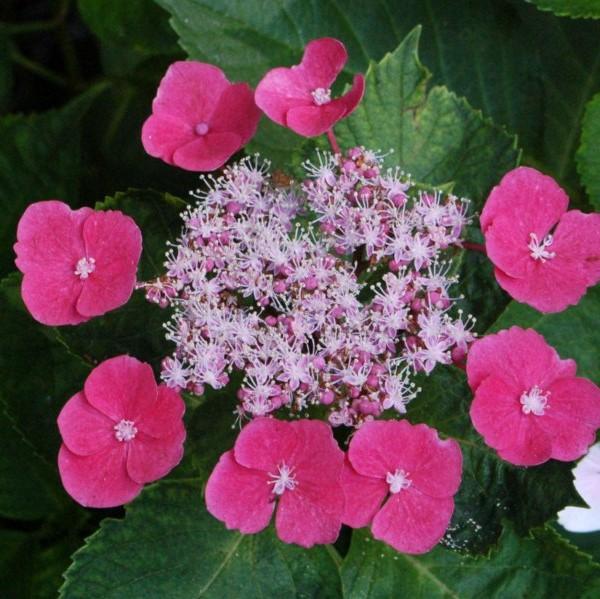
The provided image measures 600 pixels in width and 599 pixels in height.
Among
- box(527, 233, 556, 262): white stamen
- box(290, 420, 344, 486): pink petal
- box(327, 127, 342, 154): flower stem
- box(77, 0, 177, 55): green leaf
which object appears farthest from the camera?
box(77, 0, 177, 55): green leaf

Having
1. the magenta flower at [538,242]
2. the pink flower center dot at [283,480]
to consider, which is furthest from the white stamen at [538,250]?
the pink flower center dot at [283,480]

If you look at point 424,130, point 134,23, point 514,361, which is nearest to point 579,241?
point 514,361

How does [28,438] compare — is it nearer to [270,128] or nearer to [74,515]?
[74,515]

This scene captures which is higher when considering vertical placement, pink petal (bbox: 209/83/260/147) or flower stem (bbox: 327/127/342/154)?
pink petal (bbox: 209/83/260/147)

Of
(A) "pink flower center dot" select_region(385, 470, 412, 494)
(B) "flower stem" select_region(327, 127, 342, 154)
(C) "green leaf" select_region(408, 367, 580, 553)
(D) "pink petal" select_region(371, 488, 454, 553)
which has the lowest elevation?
(C) "green leaf" select_region(408, 367, 580, 553)

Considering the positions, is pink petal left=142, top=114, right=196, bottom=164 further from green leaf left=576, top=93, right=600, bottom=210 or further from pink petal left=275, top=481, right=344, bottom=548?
green leaf left=576, top=93, right=600, bottom=210

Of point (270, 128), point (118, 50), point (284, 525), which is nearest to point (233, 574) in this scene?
point (284, 525)

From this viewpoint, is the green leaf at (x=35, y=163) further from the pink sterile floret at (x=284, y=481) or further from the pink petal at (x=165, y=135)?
the pink sterile floret at (x=284, y=481)

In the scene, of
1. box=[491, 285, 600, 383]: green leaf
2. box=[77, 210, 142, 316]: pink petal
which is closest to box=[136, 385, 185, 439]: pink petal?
box=[77, 210, 142, 316]: pink petal
